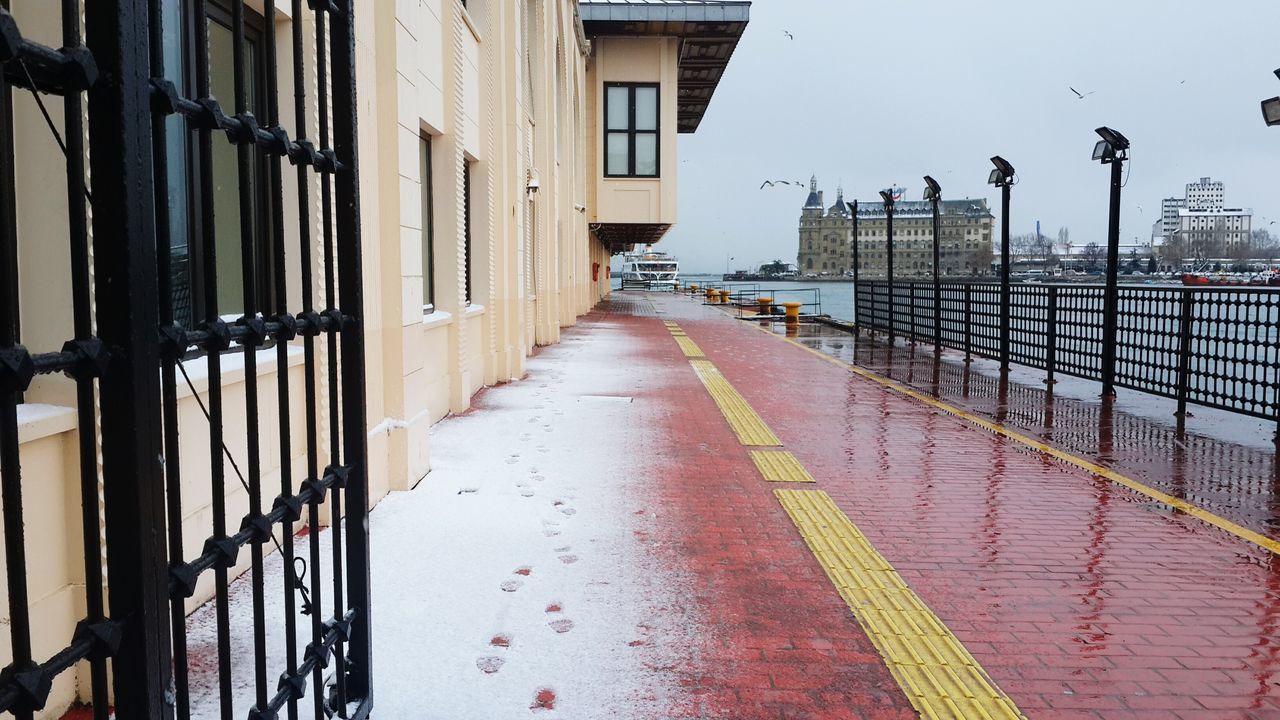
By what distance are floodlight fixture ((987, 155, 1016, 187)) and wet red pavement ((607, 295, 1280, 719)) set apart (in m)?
7.98

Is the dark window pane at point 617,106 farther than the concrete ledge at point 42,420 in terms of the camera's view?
Yes

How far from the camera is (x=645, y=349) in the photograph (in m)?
17.5

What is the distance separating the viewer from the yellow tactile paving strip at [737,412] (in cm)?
842

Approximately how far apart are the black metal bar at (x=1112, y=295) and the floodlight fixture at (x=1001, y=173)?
120 inches

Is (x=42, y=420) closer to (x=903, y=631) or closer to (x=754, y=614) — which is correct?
(x=754, y=614)

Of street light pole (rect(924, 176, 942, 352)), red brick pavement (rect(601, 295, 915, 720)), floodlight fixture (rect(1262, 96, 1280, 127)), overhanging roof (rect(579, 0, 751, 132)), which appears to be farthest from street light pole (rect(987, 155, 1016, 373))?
overhanging roof (rect(579, 0, 751, 132))

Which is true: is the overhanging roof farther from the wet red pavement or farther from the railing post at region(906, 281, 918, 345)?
the wet red pavement

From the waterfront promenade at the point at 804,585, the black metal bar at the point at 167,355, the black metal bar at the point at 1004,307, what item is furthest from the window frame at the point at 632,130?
the black metal bar at the point at 167,355

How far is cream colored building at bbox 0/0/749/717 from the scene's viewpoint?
10.1 ft

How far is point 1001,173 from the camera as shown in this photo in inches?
597

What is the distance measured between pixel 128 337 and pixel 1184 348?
10.5 m

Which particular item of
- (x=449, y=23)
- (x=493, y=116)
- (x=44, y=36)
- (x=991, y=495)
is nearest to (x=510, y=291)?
(x=493, y=116)

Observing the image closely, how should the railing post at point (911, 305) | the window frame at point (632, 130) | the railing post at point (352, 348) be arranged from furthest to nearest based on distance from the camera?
1. the window frame at point (632, 130)
2. the railing post at point (911, 305)
3. the railing post at point (352, 348)

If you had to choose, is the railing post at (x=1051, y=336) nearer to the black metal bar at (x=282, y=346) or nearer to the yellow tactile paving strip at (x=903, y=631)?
the yellow tactile paving strip at (x=903, y=631)
